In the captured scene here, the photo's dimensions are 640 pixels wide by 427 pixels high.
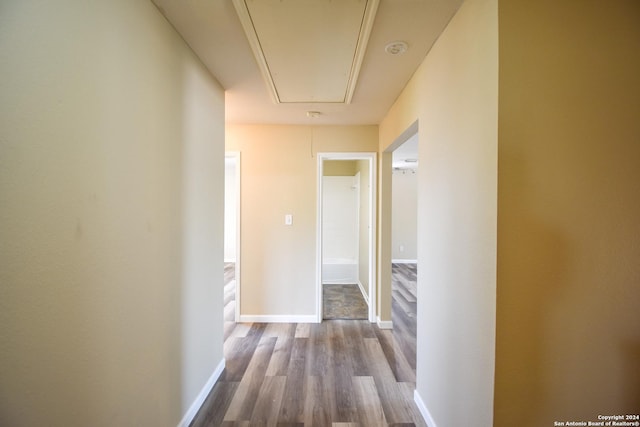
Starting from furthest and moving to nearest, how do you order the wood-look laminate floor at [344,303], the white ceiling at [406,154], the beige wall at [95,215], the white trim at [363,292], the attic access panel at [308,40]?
the white ceiling at [406,154]
the white trim at [363,292]
the wood-look laminate floor at [344,303]
the attic access panel at [308,40]
the beige wall at [95,215]

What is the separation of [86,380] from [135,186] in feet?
2.42

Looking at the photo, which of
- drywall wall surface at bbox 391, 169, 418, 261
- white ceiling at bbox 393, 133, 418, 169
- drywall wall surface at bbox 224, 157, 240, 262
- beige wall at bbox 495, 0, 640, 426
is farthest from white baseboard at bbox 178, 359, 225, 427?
drywall wall surface at bbox 391, 169, 418, 261

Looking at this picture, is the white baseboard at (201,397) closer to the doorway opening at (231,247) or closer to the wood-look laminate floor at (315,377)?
the wood-look laminate floor at (315,377)

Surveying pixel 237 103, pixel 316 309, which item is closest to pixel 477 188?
pixel 237 103

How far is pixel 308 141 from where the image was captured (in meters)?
3.14

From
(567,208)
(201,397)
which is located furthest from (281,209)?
(567,208)

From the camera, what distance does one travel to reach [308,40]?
1.49m

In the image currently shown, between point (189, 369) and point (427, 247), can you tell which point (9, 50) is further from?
point (427, 247)

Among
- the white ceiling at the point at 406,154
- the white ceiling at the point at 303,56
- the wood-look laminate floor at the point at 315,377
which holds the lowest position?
the wood-look laminate floor at the point at 315,377

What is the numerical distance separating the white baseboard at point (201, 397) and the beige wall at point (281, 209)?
106 centimetres

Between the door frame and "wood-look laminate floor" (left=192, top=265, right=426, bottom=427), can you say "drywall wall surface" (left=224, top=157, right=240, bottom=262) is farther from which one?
the door frame

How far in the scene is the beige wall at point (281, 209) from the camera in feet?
10.3

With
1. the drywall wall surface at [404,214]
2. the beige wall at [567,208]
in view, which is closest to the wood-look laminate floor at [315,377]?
the beige wall at [567,208]

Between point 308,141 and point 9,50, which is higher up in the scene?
point 308,141
